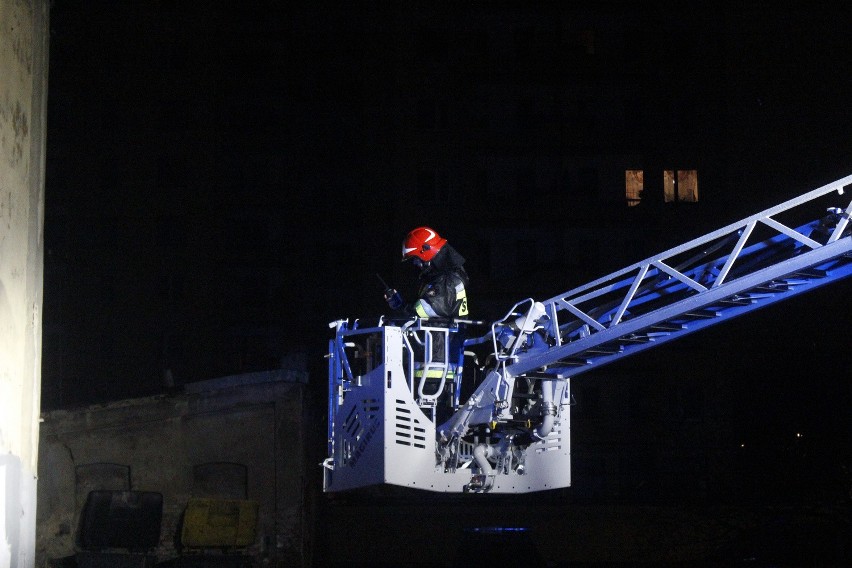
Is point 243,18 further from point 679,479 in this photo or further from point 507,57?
point 679,479

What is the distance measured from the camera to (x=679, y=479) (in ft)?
124

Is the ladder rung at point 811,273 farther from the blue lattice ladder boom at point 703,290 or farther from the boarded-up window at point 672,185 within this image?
the boarded-up window at point 672,185

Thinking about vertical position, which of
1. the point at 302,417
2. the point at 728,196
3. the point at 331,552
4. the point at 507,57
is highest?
the point at 507,57

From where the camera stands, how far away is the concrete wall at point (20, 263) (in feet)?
19.1

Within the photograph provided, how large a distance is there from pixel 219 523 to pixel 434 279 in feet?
48.1

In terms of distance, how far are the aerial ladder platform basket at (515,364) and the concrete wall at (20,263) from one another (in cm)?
529

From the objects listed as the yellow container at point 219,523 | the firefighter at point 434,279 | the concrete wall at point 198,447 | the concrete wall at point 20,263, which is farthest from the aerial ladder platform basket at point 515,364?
the yellow container at point 219,523

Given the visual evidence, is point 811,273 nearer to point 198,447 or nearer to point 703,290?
point 703,290

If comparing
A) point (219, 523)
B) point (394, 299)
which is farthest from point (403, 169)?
point (394, 299)

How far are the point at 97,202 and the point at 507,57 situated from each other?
50.4 feet

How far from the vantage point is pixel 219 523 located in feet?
81.4

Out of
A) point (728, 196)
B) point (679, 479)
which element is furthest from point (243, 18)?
point (679, 479)

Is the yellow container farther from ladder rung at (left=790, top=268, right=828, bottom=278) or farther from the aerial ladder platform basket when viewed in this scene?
ladder rung at (left=790, top=268, right=828, bottom=278)

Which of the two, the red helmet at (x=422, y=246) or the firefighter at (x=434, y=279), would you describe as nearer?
the firefighter at (x=434, y=279)
